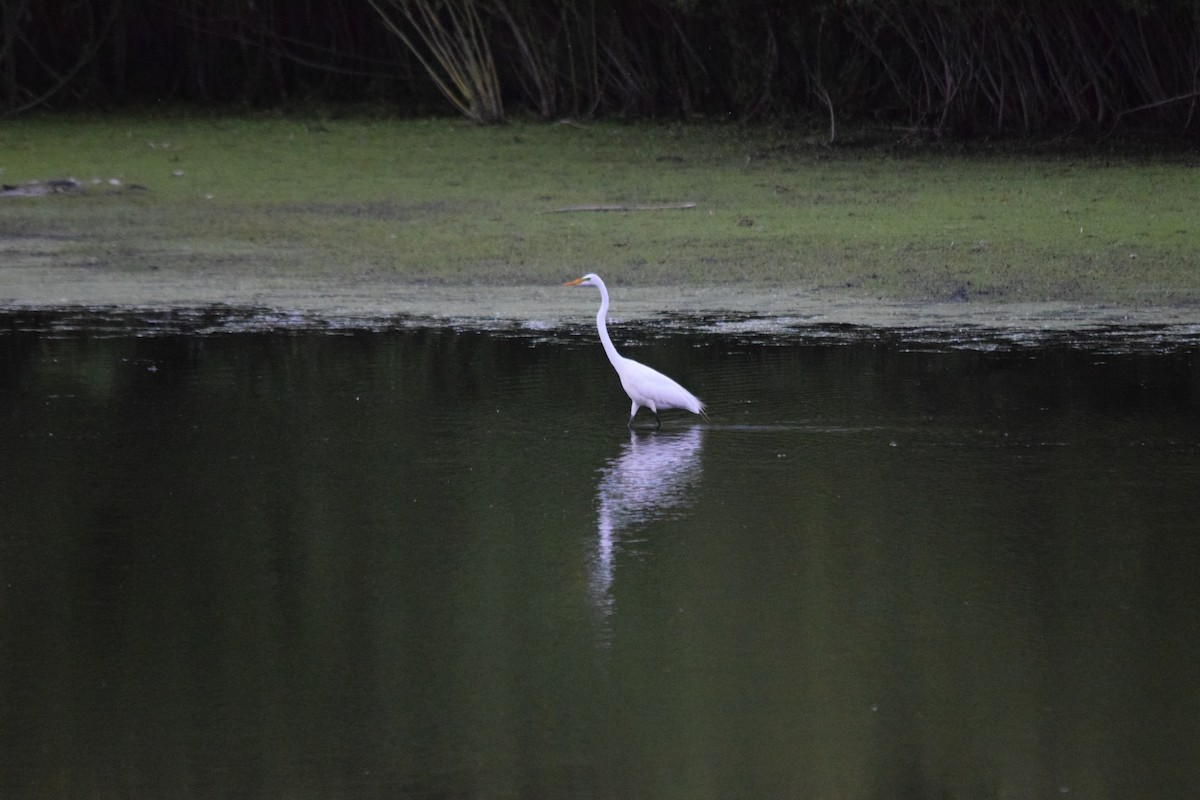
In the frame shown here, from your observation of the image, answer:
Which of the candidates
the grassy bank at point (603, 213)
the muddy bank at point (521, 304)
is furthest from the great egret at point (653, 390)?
the grassy bank at point (603, 213)

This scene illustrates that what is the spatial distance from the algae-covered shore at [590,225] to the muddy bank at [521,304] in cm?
3

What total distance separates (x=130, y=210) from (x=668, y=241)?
5.04 meters

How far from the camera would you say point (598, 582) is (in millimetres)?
5625

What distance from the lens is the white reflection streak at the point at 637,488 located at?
5785 millimetres

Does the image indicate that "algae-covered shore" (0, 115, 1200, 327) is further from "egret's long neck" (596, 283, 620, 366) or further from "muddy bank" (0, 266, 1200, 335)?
"egret's long neck" (596, 283, 620, 366)

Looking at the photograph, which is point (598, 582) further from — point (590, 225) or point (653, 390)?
point (590, 225)

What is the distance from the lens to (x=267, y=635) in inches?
203

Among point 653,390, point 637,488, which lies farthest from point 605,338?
point 637,488

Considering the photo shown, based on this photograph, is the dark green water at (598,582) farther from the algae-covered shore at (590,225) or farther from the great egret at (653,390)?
the algae-covered shore at (590,225)

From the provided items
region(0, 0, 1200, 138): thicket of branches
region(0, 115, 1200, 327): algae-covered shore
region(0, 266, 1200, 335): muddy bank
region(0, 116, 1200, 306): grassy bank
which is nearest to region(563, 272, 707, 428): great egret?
region(0, 266, 1200, 335): muddy bank

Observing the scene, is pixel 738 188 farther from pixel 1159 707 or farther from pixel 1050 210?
pixel 1159 707

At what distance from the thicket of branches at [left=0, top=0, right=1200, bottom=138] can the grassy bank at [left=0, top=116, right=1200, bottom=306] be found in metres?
1.27

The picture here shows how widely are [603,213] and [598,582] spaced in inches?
373

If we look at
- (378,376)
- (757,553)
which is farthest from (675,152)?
(757,553)
